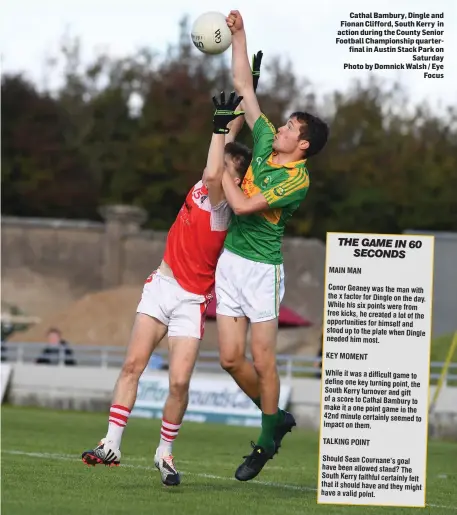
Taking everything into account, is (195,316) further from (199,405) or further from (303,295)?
(303,295)

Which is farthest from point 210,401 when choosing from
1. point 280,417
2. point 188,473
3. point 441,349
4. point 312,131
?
point 312,131

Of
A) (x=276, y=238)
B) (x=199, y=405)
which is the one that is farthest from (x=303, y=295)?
(x=276, y=238)

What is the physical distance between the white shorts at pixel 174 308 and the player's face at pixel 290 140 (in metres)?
1.25

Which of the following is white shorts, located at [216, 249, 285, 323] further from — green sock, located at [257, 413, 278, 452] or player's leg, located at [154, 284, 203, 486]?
green sock, located at [257, 413, 278, 452]

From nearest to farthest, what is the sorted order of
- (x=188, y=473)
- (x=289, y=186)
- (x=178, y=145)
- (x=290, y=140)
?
(x=289, y=186) < (x=290, y=140) < (x=188, y=473) < (x=178, y=145)

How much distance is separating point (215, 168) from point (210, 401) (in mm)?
14705

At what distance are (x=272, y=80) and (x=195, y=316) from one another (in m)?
43.4

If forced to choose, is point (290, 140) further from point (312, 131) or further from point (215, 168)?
point (215, 168)

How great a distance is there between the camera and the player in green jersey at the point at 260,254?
9758mm

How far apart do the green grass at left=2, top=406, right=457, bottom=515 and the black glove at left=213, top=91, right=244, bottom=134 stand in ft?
8.23

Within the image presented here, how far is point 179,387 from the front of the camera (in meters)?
9.83

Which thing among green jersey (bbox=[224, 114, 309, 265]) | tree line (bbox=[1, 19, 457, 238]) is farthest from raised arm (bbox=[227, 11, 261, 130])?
tree line (bbox=[1, 19, 457, 238])

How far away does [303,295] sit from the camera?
174 ft

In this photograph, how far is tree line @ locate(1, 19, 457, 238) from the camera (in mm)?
53281
